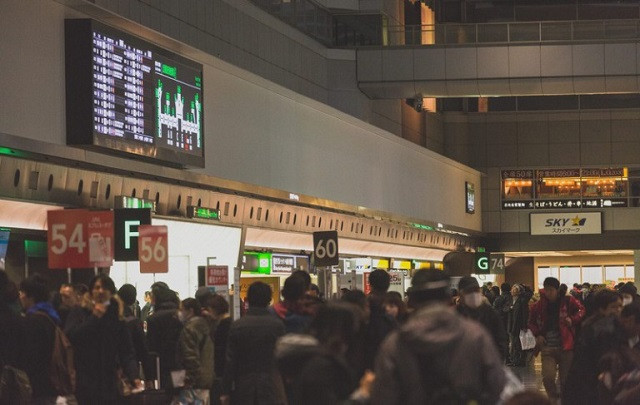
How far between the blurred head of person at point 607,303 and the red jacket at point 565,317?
548 cm

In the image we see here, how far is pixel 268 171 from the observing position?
26203 mm

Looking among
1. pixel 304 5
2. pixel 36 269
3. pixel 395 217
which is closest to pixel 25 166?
pixel 36 269

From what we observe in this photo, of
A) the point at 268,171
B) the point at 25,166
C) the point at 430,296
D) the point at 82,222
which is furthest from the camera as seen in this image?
the point at 268,171

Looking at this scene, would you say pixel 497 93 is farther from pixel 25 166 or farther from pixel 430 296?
pixel 430 296

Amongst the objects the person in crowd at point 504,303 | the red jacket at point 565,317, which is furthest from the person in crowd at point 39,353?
the person in crowd at point 504,303

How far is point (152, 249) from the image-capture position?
15.5 meters

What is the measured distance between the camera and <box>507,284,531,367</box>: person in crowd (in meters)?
27.9

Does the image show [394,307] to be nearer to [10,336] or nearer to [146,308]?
[10,336]

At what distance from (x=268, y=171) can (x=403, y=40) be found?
13744mm

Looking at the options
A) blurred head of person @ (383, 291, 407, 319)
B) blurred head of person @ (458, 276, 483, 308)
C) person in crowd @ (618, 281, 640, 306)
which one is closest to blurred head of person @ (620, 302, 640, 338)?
blurred head of person @ (383, 291, 407, 319)

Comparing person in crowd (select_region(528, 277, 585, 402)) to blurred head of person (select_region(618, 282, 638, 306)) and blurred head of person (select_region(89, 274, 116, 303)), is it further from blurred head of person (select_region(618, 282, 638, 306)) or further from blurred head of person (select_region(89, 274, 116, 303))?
blurred head of person (select_region(89, 274, 116, 303))

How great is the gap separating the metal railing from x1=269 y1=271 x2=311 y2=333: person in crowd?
2710cm

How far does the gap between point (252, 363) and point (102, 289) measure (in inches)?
59.5

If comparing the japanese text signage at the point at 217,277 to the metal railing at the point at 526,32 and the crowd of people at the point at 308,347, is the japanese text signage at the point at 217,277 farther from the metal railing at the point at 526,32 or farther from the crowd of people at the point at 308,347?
the metal railing at the point at 526,32
